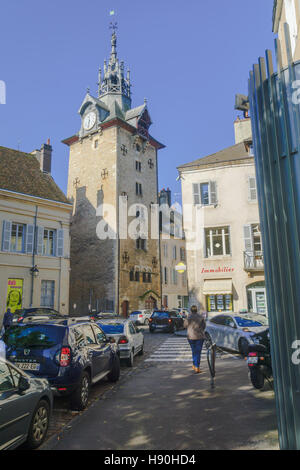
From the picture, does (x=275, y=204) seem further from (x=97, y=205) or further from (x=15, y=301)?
(x=97, y=205)

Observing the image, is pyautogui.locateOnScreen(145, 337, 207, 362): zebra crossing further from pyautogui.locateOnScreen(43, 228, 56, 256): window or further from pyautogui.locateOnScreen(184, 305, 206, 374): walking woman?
pyautogui.locateOnScreen(43, 228, 56, 256): window

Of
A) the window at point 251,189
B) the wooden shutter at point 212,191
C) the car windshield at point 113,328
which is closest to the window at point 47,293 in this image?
the wooden shutter at point 212,191

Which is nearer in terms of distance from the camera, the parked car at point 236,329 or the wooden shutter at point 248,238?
the parked car at point 236,329

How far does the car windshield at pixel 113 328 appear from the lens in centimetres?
1055

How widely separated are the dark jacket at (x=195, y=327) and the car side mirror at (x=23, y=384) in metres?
5.41

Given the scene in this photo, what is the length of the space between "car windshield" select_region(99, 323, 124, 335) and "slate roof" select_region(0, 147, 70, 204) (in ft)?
50.3

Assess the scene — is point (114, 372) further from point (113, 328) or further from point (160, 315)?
point (160, 315)

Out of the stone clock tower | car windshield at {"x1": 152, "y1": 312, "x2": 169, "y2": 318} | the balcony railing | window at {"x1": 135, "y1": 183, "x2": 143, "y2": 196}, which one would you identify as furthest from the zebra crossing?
window at {"x1": 135, "y1": 183, "x2": 143, "y2": 196}

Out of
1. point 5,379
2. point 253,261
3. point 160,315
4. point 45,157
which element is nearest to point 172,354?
point 5,379

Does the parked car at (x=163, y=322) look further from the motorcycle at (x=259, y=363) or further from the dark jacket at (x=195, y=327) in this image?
the motorcycle at (x=259, y=363)

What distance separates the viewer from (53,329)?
6270 millimetres

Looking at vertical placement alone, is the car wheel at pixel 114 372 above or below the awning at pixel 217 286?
below

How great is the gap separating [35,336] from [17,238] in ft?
60.0
